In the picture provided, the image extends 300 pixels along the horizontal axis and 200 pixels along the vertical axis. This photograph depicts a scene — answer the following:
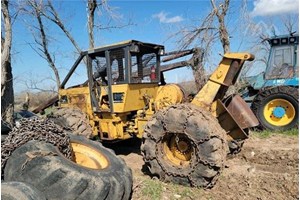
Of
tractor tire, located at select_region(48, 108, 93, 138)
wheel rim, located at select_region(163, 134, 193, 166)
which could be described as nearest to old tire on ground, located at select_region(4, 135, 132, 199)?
wheel rim, located at select_region(163, 134, 193, 166)

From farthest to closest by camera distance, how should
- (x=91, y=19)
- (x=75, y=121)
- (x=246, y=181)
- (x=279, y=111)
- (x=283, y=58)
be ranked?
1. (x=91, y=19)
2. (x=283, y=58)
3. (x=279, y=111)
4. (x=75, y=121)
5. (x=246, y=181)

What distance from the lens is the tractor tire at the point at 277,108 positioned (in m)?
9.09

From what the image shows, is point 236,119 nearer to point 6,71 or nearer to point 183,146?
point 183,146

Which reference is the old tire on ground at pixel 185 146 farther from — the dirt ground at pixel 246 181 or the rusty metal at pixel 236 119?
the rusty metal at pixel 236 119

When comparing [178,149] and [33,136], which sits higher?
[33,136]

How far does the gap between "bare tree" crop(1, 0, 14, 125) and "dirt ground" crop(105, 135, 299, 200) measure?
2793 mm

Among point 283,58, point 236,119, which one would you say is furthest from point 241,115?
point 283,58

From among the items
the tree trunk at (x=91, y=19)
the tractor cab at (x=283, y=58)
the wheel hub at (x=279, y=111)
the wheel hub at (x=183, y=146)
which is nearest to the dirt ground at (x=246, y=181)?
the wheel hub at (x=183, y=146)

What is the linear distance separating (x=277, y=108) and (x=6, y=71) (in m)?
6.85

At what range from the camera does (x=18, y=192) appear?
3.42 m

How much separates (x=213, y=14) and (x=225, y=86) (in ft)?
16.5

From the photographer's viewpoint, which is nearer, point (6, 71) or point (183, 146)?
point (183, 146)

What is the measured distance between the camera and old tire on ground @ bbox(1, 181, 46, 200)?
3.38 meters

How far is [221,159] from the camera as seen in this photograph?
15.9ft
